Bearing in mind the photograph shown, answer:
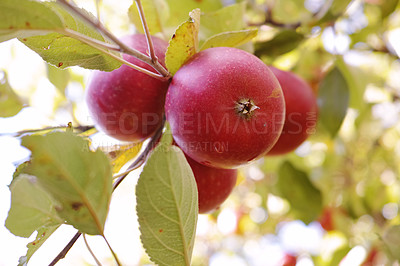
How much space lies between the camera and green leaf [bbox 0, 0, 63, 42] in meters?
0.50

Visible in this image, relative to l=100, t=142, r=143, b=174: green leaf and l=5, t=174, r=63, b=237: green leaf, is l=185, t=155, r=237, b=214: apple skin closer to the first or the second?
l=100, t=142, r=143, b=174: green leaf

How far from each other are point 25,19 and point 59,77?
1.73ft

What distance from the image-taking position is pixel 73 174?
49 cm

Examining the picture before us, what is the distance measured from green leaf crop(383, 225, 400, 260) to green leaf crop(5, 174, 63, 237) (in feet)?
2.36

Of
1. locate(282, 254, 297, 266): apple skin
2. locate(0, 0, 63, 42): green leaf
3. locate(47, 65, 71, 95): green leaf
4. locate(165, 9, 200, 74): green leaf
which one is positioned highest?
locate(0, 0, 63, 42): green leaf

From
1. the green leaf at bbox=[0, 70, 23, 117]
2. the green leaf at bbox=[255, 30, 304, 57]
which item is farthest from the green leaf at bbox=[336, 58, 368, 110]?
the green leaf at bbox=[0, 70, 23, 117]

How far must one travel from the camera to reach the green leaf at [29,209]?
1.80 ft

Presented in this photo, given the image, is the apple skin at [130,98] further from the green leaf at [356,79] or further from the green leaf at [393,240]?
the green leaf at [356,79]

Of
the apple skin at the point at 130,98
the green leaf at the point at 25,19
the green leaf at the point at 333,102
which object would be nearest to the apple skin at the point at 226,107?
the apple skin at the point at 130,98

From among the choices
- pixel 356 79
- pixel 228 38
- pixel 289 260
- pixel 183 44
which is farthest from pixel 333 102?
pixel 289 260

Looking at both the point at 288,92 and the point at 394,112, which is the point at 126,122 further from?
the point at 394,112

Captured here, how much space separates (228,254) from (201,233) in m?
0.21

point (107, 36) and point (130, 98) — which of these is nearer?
point (107, 36)

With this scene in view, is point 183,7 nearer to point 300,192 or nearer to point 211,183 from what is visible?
point 211,183
